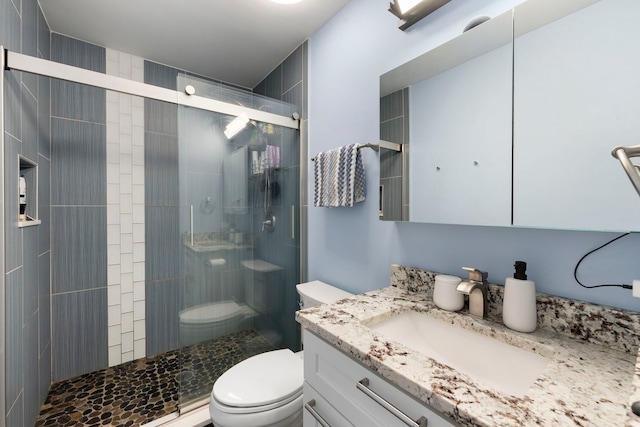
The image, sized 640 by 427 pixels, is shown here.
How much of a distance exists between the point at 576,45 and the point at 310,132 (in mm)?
1389

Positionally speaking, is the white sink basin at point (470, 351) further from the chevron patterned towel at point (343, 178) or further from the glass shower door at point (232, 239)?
the glass shower door at point (232, 239)

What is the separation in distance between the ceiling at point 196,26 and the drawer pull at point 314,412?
1.97 m

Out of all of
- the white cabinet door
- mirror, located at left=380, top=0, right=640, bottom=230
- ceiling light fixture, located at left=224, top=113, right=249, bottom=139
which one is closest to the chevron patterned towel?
mirror, located at left=380, top=0, right=640, bottom=230

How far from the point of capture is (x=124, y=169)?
2111 mm

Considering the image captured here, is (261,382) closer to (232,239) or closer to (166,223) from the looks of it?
(232,239)

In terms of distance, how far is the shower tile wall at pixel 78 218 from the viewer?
1887 mm

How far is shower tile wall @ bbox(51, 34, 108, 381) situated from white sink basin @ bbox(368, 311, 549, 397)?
2.20 m

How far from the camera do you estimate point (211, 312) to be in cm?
160

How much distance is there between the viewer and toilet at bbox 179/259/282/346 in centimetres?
154

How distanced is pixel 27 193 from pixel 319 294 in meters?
1.74

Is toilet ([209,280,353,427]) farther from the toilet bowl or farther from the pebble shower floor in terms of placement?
the pebble shower floor

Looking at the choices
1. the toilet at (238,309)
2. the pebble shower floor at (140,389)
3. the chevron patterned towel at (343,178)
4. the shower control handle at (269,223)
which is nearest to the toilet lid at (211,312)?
the toilet at (238,309)

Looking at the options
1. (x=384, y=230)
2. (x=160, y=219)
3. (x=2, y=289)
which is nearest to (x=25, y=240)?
(x=2, y=289)

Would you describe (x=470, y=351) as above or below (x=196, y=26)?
below
